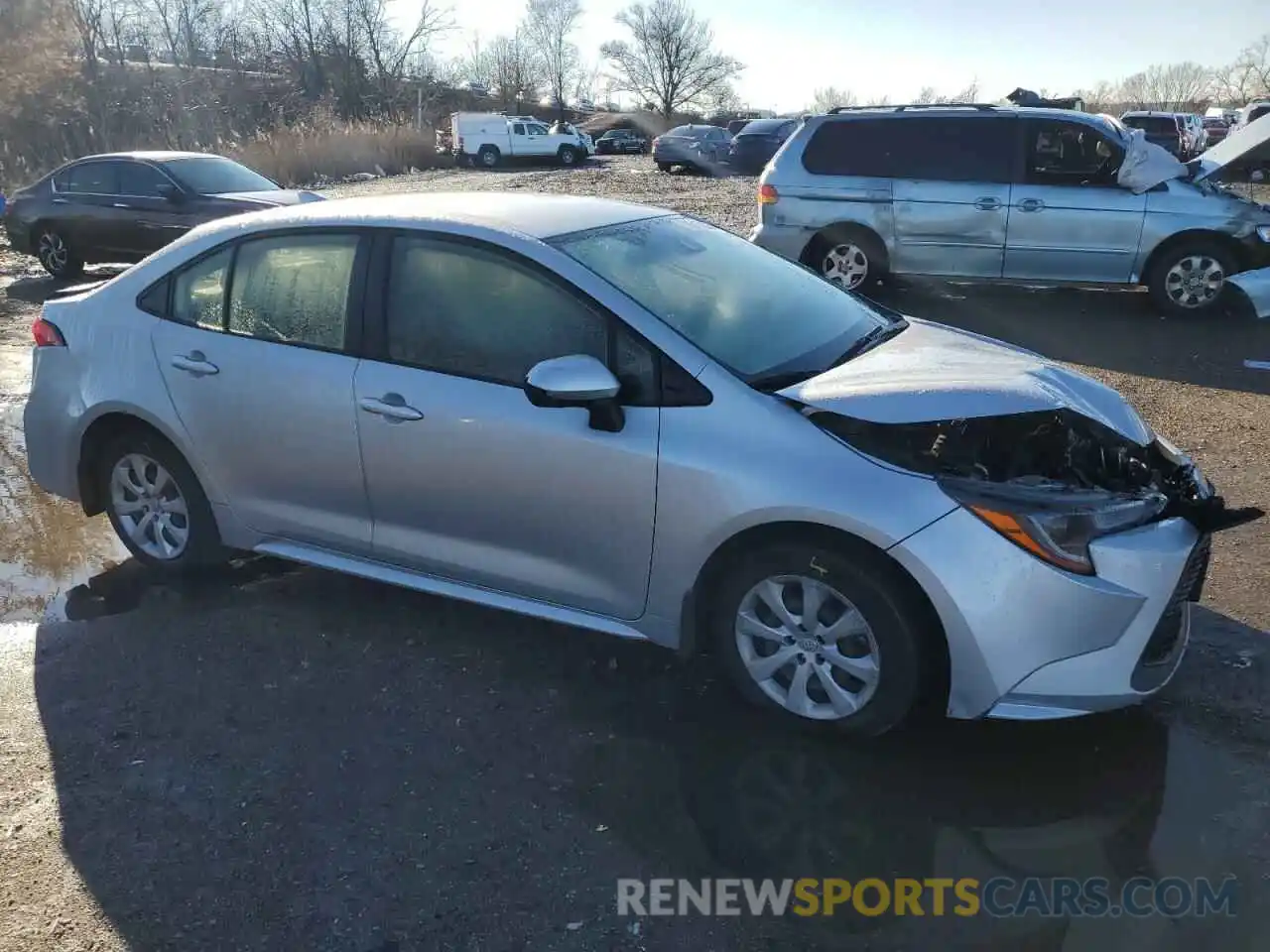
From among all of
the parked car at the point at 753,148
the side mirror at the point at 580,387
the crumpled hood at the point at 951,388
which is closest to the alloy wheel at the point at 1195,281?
the crumpled hood at the point at 951,388

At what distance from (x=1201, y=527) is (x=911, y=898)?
4.85 ft

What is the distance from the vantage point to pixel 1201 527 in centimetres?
315

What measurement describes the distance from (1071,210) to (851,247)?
1.96m

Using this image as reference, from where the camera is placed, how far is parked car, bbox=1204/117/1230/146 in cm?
3284

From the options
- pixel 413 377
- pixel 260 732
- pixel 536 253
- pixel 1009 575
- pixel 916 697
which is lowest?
pixel 260 732

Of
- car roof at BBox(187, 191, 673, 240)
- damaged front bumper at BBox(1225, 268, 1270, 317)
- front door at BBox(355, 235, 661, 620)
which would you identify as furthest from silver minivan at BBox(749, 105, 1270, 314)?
front door at BBox(355, 235, 661, 620)

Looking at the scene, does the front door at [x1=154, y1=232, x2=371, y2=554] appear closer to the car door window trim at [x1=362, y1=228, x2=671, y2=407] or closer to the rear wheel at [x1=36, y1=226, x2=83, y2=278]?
the car door window trim at [x1=362, y1=228, x2=671, y2=407]

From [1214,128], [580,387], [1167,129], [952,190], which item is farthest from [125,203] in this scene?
[1214,128]

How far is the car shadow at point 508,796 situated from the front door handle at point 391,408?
899 mm

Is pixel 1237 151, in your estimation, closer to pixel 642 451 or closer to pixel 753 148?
pixel 642 451

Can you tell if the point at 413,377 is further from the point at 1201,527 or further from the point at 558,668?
the point at 1201,527

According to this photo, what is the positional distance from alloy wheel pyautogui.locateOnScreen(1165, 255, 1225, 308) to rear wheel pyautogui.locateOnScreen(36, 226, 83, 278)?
505 inches

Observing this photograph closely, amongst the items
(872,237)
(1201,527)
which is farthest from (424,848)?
(872,237)

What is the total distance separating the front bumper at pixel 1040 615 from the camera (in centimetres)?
285
